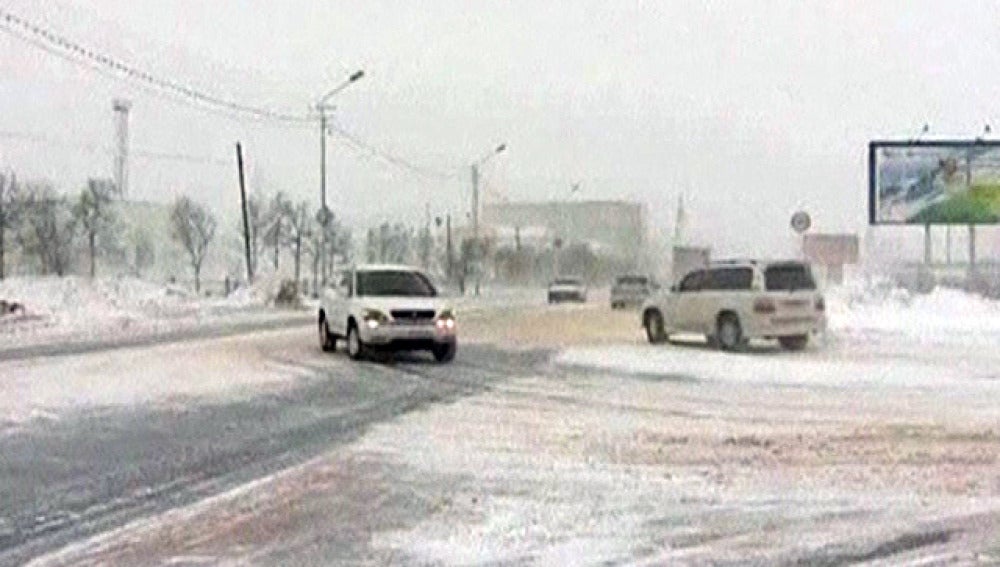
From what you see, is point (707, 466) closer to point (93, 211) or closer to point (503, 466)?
point (503, 466)

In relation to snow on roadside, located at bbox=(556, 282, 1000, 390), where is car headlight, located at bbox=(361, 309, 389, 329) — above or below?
above

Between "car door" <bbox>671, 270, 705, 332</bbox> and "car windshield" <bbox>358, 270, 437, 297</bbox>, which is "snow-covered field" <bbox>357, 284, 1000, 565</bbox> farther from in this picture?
"car door" <bbox>671, 270, 705, 332</bbox>

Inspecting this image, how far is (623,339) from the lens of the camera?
1484 inches

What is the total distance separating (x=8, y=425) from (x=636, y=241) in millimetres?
145946

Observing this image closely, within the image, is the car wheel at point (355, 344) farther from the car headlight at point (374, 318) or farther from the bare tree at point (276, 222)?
the bare tree at point (276, 222)

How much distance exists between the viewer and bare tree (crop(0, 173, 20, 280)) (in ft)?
287

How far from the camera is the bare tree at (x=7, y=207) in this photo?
287 feet

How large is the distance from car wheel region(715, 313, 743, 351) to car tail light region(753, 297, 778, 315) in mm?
605

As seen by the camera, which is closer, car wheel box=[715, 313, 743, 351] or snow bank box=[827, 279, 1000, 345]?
car wheel box=[715, 313, 743, 351]

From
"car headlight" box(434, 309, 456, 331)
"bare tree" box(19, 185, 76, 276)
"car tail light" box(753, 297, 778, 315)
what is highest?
"bare tree" box(19, 185, 76, 276)

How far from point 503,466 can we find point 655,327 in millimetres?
23283

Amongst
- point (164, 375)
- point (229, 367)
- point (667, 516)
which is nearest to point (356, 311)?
point (229, 367)

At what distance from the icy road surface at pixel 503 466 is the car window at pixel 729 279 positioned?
6857mm

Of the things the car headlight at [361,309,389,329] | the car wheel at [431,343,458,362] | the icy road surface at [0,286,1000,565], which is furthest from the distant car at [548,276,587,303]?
the icy road surface at [0,286,1000,565]
